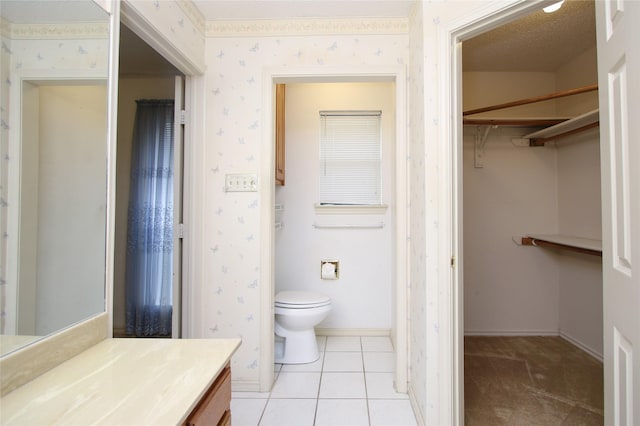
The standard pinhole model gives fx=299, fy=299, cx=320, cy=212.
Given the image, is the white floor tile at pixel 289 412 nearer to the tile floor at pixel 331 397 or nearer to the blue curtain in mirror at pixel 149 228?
the tile floor at pixel 331 397

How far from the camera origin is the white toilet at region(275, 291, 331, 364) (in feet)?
7.21

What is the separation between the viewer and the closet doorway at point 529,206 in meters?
2.23

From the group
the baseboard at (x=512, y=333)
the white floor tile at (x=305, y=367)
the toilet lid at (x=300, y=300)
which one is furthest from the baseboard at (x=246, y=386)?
the baseboard at (x=512, y=333)

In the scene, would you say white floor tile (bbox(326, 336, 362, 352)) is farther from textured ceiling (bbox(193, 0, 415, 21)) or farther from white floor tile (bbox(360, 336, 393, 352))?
textured ceiling (bbox(193, 0, 415, 21))

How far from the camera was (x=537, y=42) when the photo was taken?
221cm

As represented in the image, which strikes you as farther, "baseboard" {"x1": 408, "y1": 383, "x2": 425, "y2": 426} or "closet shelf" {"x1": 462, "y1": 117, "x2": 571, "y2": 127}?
"closet shelf" {"x1": 462, "y1": 117, "x2": 571, "y2": 127}

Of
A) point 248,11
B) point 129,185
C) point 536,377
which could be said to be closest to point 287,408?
point 536,377

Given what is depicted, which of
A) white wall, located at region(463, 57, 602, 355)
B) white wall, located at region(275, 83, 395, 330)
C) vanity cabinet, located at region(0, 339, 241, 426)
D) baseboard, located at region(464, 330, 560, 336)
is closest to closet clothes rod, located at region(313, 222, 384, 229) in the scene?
white wall, located at region(275, 83, 395, 330)

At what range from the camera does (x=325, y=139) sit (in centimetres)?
278

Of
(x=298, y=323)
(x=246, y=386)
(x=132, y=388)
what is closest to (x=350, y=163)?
(x=298, y=323)

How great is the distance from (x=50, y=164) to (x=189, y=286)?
1091 mm

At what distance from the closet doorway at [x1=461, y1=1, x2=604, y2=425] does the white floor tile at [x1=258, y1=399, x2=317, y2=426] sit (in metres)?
1.15

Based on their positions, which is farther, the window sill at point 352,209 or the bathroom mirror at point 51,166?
the window sill at point 352,209

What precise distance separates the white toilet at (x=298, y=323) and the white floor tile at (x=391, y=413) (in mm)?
651
